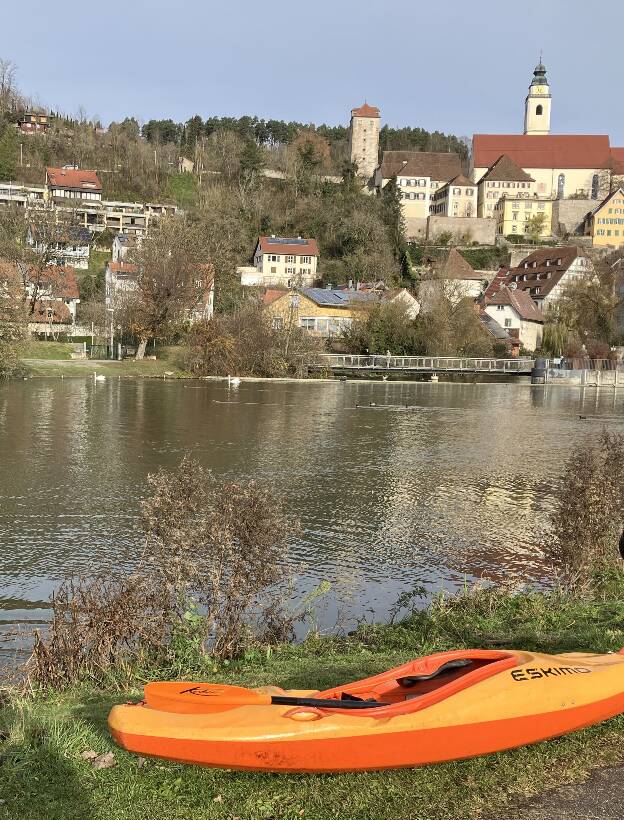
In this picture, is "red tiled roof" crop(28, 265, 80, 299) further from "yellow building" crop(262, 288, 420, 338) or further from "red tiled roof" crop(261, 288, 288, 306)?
"red tiled roof" crop(261, 288, 288, 306)

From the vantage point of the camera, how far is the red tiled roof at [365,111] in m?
154

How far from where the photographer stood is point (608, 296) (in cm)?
8550

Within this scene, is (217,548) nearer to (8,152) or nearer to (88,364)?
(88,364)

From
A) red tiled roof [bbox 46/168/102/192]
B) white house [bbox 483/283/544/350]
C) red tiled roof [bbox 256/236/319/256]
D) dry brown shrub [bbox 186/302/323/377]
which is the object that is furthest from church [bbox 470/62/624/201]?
dry brown shrub [bbox 186/302/323/377]

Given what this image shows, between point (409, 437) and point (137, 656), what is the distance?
2338 centimetres

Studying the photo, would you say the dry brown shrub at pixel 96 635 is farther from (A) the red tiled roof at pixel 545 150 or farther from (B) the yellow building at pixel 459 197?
(A) the red tiled roof at pixel 545 150

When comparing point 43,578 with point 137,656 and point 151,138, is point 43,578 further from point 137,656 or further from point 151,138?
point 151,138

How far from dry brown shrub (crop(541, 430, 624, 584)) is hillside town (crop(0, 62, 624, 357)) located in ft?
169

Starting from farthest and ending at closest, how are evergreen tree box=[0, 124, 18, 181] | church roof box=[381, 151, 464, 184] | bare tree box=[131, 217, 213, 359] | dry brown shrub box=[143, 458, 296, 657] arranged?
1. church roof box=[381, 151, 464, 184]
2. evergreen tree box=[0, 124, 18, 181]
3. bare tree box=[131, 217, 213, 359]
4. dry brown shrub box=[143, 458, 296, 657]

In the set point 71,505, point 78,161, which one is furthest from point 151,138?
point 71,505

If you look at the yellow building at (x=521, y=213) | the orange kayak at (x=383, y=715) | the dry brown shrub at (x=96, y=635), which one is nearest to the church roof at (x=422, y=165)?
the yellow building at (x=521, y=213)

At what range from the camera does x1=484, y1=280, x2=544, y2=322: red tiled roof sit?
8981cm

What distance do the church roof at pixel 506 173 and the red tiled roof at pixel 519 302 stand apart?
48.8 meters

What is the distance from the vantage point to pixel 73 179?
381 ft
